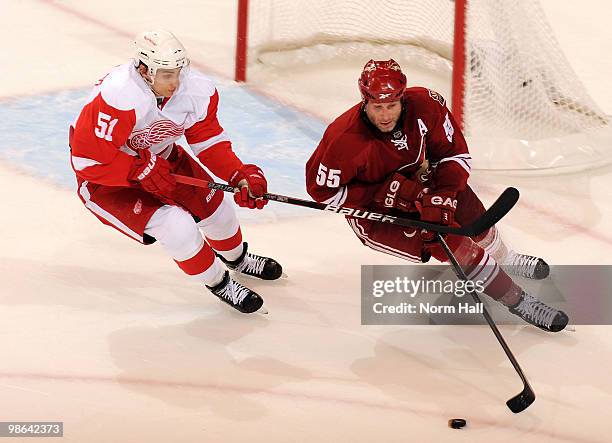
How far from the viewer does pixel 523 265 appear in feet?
11.6

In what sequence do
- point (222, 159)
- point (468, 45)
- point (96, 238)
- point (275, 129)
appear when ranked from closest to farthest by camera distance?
point (222, 159) < point (96, 238) < point (468, 45) < point (275, 129)

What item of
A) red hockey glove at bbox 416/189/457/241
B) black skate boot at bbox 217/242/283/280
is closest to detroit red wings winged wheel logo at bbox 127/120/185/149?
black skate boot at bbox 217/242/283/280

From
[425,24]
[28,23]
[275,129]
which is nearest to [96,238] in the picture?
[275,129]

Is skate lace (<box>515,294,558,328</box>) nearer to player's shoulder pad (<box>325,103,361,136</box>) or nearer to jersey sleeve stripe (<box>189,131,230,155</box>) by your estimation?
player's shoulder pad (<box>325,103,361,136</box>)

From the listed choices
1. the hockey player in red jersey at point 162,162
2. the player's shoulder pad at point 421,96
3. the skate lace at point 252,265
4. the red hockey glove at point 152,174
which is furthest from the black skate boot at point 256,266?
the player's shoulder pad at point 421,96

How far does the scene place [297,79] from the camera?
507 cm

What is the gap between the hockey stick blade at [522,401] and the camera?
2.89 meters

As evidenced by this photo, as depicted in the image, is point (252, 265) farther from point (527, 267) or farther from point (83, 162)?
point (527, 267)

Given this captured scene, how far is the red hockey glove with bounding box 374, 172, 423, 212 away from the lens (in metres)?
3.10

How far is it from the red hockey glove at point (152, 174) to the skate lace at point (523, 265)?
1134mm

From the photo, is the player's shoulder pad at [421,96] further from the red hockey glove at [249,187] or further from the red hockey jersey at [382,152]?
the red hockey glove at [249,187]

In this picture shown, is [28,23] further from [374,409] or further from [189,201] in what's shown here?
[374,409]

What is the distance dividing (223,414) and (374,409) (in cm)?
40

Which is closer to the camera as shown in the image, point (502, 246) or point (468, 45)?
point (502, 246)
